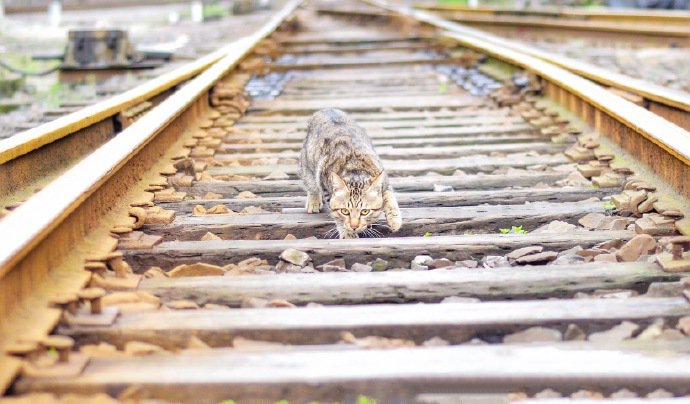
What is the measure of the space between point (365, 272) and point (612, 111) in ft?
7.94

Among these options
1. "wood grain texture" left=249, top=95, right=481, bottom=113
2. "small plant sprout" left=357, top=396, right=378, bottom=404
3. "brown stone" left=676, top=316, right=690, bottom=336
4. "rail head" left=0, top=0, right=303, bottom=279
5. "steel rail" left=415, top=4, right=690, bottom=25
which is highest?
"steel rail" left=415, top=4, right=690, bottom=25

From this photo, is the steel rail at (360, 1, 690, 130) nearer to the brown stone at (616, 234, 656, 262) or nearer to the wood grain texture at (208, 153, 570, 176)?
the wood grain texture at (208, 153, 570, 176)

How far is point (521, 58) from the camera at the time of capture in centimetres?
794

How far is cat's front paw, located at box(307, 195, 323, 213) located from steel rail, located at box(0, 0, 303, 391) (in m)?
0.85

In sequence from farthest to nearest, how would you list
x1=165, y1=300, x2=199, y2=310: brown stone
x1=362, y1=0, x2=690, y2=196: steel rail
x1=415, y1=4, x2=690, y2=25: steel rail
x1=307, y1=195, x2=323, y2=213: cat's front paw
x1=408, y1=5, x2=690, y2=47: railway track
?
x1=415, y1=4, x2=690, y2=25: steel rail, x1=408, y1=5, x2=690, y2=47: railway track, x1=307, y1=195, x2=323, y2=213: cat's front paw, x1=362, y1=0, x2=690, y2=196: steel rail, x1=165, y1=300, x2=199, y2=310: brown stone

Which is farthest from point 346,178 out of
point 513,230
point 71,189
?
point 71,189

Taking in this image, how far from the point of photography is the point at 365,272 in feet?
10.6

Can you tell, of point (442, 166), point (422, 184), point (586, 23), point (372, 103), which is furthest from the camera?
point (586, 23)

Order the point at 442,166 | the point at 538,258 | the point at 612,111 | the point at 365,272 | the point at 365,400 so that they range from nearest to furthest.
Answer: the point at 365,400
the point at 365,272
the point at 538,258
the point at 612,111
the point at 442,166

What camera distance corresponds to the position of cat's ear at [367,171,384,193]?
4113 mm

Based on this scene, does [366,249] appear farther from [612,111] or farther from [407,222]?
[612,111]

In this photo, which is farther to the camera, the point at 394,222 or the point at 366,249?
the point at 394,222

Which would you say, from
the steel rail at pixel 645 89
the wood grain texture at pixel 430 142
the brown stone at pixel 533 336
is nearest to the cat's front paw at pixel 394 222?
the brown stone at pixel 533 336

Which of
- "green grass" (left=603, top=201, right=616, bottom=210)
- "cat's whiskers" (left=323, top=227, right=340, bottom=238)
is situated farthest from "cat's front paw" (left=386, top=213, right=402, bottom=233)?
"green grass" (left=603, top=201, right=616, bottom=210)
